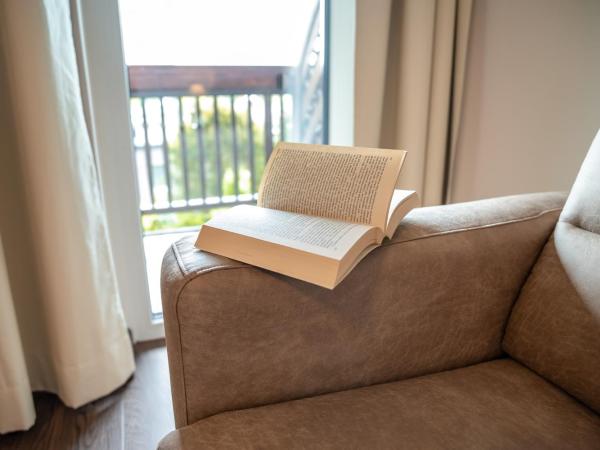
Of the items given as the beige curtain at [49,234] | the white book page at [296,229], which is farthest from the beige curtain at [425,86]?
the beige curtain at [49,234]

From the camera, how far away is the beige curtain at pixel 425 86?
4.51ft

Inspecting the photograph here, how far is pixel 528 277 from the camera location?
3.01ft

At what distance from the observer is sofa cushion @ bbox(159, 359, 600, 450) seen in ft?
2.27

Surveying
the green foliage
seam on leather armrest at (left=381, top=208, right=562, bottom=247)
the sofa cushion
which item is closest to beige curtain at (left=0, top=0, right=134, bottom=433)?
the sofa cushion

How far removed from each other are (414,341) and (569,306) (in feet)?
0.88

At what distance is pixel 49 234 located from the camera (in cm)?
118

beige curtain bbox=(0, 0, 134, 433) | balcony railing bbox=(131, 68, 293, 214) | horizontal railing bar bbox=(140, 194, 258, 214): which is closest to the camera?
beige curtain bbox=(0, 0, 134, 433)

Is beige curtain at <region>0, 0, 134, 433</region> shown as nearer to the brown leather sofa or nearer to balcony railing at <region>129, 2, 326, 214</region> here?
the brown leather sofa

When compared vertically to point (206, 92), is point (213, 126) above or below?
below

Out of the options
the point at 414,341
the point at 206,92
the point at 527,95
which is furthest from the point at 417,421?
the point at 206,92

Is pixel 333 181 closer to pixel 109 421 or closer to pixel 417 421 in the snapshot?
pixel 417 421

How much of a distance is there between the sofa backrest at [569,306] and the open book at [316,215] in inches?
11.0

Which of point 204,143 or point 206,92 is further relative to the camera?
point 204,143

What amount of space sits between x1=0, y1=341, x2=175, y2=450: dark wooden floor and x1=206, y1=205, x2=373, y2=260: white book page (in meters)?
0.76
